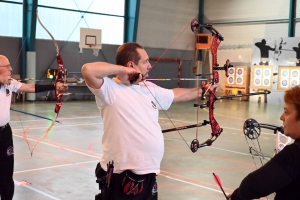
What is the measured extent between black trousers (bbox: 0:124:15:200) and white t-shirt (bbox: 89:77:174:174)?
4.74 feet

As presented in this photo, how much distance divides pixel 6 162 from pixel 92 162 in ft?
8.84

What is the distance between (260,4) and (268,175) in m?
17.5

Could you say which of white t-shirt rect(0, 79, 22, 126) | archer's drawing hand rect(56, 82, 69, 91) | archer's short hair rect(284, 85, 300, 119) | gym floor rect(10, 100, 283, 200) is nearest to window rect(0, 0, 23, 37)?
gym floor rect(10, 100, 283, 200)

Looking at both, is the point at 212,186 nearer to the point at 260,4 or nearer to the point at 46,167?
the point at 46,167

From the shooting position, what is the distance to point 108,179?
7.76ft

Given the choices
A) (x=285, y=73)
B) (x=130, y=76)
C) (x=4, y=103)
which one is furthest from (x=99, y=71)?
(x=285, y=73)

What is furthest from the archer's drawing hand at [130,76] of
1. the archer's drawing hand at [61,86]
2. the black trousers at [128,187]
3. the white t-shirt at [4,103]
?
the white t-shirt at [4,103]

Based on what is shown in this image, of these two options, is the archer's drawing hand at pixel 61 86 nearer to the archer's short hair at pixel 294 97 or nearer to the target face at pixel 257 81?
the archer's short hair at pixel 294 97

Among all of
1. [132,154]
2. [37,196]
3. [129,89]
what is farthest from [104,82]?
[37,196]

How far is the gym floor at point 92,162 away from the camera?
192 inches

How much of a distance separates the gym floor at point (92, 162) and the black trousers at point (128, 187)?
7.42 ft

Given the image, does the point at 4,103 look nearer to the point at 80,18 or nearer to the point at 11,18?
the point at 11,18

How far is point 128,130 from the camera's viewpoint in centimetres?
236

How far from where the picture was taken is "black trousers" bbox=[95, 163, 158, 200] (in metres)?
2.35
